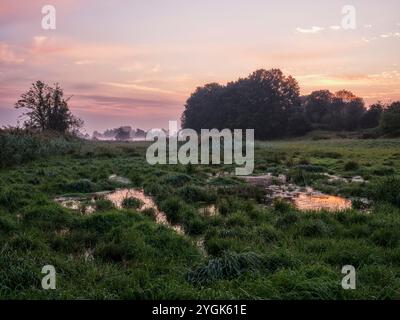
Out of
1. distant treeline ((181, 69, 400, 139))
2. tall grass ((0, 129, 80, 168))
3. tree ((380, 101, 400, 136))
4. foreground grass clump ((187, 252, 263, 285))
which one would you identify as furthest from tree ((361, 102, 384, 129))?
foreground grass clump ((187, 252, 263, 285))

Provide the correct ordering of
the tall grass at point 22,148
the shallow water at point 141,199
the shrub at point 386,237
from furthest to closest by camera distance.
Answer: the tall grass at point 22,148 < the shallow water at point 141,199 < the shrub at point 386,237

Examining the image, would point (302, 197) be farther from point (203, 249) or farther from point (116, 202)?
point (203, 249)

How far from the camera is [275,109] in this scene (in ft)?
270

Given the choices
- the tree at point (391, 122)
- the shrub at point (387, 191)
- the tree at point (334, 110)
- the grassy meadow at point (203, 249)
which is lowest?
the grassy meadow at point (203, 249)

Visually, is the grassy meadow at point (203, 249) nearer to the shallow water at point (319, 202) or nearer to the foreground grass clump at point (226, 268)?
the foreground grass clump at point (226, 268)

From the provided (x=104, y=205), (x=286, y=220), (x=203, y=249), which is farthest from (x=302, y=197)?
(x=203, y=249)

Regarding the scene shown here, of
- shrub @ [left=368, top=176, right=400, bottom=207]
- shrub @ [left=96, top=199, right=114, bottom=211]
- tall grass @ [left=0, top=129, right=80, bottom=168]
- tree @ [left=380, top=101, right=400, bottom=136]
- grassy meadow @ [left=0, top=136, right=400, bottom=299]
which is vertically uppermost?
tree @ [left=380, top=101, right=400, bottom=136]

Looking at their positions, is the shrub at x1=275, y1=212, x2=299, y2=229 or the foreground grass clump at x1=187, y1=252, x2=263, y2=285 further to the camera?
the shrub at x1=275, y1=212, x2=299, y2=229

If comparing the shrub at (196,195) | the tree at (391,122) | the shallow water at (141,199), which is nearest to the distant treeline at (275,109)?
the tree at (391,122)

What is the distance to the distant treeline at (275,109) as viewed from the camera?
80.6m

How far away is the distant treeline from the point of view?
80.6 m

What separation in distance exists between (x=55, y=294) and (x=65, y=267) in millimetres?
1101

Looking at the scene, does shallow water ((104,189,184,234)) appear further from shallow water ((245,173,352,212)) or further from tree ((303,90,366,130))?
tree ((303,90,366,130))
